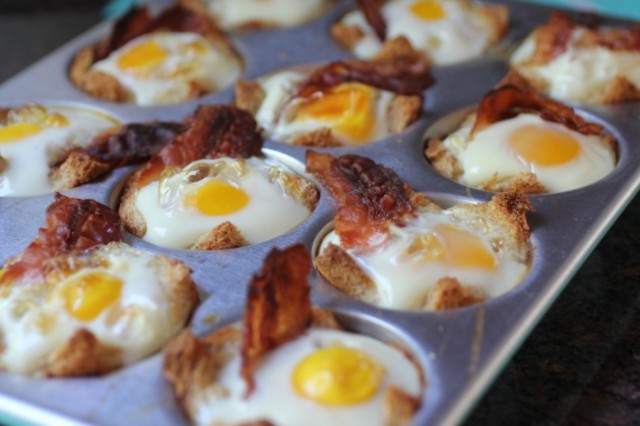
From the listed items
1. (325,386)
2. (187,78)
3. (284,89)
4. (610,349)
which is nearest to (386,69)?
(284,89)

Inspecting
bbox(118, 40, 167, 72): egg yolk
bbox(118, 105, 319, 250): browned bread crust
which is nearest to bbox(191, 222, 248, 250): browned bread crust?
bbox(118, 105, 319, 250): browned bread crust

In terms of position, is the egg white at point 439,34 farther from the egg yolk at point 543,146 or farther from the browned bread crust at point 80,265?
the browned bread crust at point 80,265

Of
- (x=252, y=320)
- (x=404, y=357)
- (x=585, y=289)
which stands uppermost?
(x=252, y=320)

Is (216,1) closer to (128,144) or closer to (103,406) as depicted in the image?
(128,144)

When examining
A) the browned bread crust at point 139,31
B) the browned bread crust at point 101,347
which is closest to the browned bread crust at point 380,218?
the browned bread crust at point 101,347

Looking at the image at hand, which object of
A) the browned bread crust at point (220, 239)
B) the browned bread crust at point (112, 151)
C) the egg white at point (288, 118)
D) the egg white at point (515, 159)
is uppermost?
the browned bread crust at point (112, 151)
